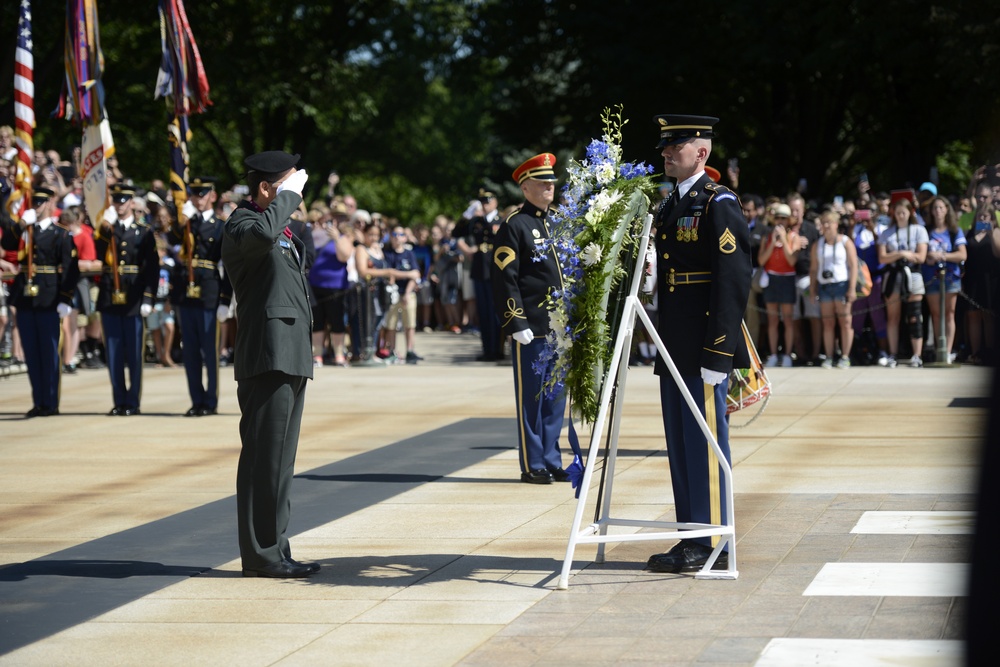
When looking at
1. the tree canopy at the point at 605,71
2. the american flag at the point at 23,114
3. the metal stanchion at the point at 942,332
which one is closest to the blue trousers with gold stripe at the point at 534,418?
the american flag at the point at 23,114

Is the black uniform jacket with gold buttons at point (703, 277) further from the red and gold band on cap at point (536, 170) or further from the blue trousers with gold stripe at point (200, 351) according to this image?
the blue trousers with gold stripe at point (200, 351)

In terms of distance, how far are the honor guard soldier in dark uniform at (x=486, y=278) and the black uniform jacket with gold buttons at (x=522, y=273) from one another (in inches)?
404

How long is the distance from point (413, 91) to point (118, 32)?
28.0 feet

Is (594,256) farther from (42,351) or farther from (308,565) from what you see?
(42,351)

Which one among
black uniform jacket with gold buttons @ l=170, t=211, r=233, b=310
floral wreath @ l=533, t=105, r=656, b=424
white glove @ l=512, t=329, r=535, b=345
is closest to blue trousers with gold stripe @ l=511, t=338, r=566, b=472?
white glove @ l=512, t=329, r=535, b=345

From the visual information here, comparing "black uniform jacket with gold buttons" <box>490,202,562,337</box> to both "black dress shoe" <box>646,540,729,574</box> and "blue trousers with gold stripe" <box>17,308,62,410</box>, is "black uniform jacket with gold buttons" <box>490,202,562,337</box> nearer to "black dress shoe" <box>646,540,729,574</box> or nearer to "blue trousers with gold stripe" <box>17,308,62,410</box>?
"black dress shoe" <box>646,540,729,574</box>

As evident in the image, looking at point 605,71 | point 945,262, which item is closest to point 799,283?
point 945,262

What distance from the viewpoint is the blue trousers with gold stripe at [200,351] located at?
13938mm

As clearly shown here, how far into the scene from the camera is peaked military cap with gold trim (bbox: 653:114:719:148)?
6824 millimetres

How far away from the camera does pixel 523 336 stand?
957 centimetres

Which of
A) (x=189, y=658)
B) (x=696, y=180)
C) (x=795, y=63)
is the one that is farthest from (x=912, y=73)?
(x=189, y=658)

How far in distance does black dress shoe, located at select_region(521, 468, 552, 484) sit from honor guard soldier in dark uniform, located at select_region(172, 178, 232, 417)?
16.4ft

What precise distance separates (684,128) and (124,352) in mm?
8823

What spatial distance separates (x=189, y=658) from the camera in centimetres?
548
